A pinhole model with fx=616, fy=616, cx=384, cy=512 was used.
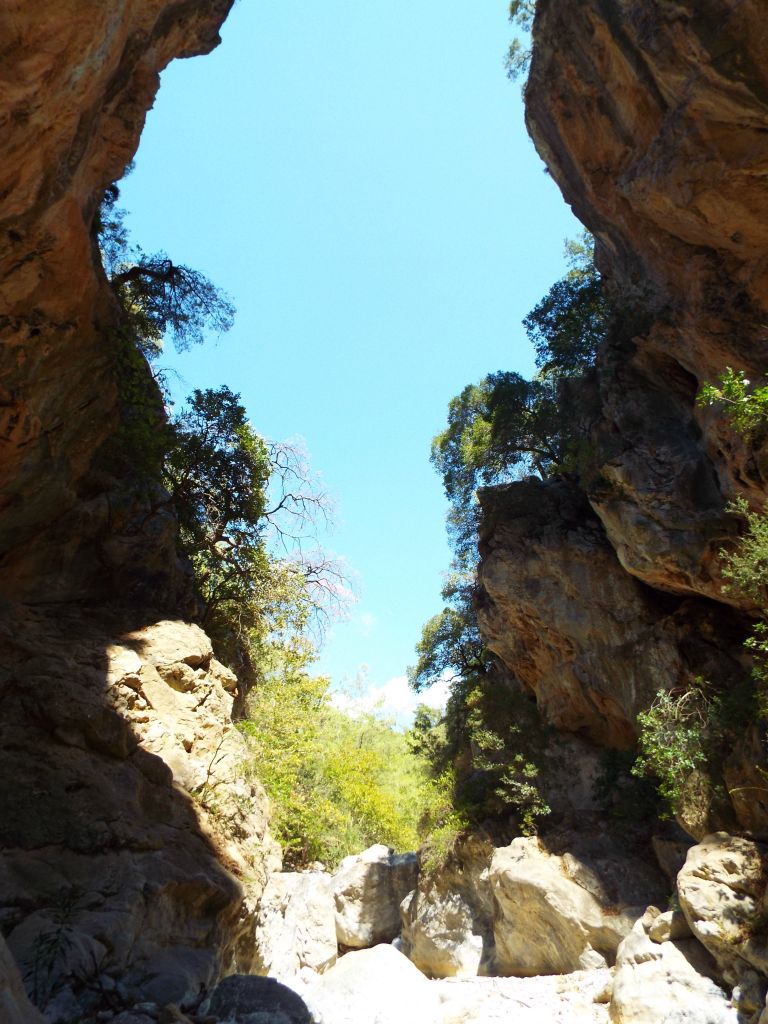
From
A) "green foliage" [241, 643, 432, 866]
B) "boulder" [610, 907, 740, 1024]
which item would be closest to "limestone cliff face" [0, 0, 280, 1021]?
"green foliage" [241, 643, 432, 866]

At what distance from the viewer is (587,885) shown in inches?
506

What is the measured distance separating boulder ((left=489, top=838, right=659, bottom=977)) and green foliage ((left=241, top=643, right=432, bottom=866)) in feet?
15.5

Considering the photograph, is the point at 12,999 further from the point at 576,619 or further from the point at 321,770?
the point at 321,770

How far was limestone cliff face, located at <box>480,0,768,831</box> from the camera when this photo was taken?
10.0 m

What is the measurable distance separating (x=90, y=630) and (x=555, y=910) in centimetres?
1064

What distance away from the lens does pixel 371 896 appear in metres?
Answer: 18.3

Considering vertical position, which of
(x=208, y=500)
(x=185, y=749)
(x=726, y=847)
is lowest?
(x=726, y=847)

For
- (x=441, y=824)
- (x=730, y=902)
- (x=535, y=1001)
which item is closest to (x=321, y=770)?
(x=441, y=824)

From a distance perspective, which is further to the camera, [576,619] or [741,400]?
[576,619]

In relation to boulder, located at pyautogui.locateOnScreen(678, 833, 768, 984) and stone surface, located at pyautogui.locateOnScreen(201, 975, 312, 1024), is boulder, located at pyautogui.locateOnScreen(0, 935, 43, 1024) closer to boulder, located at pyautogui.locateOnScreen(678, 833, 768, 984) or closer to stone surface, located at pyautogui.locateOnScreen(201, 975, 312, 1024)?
stone surface, located at pyautogui.locateOnScreen(201, 975, 312, 1024)

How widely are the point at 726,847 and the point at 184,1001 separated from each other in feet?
24.9

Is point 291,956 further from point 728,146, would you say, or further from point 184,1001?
point 728,146

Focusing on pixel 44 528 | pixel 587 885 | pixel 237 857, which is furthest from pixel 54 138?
pixel 587 885

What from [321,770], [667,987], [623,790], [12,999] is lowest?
[667,987]
